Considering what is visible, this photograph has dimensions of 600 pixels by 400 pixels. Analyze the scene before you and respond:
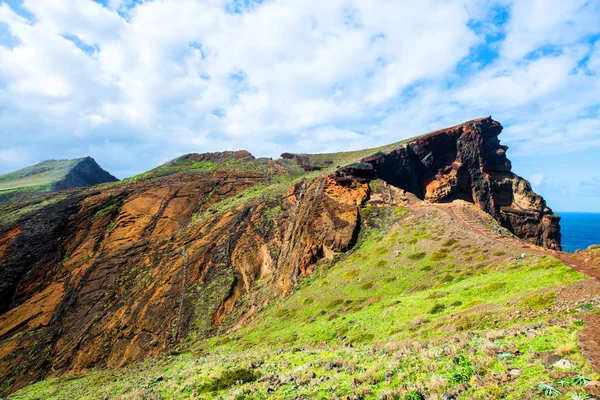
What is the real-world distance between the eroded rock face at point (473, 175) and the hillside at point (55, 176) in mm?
154372

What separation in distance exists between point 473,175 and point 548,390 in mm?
91122

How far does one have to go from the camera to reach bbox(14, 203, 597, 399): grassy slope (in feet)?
33.2

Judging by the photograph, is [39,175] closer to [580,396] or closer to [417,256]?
[417,256]

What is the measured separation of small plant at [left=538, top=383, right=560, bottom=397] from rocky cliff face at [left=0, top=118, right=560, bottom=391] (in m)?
38.0

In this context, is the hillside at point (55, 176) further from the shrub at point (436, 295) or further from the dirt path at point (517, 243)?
the shrub at point (436, 295)

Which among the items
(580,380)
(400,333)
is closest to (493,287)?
(400,333)

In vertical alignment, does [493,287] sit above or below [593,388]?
below

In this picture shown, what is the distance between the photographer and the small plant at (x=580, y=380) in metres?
7.45

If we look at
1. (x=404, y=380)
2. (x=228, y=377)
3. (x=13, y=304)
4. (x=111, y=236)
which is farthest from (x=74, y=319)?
(x=404, y=380)

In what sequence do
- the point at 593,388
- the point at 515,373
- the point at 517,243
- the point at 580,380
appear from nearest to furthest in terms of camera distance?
the point at 593,388, the point at 580,380, the point at 515,373, the point at 517,243

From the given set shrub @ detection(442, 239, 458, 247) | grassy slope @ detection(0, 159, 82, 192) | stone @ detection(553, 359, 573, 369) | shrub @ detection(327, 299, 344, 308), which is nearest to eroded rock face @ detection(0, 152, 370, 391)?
shrub @ detection(327, 299, 344, 308)

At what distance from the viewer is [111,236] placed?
204 ft

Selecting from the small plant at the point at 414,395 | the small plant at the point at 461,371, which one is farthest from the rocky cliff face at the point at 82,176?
the small plant at the point at 461,371

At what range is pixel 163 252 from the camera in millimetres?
56406
